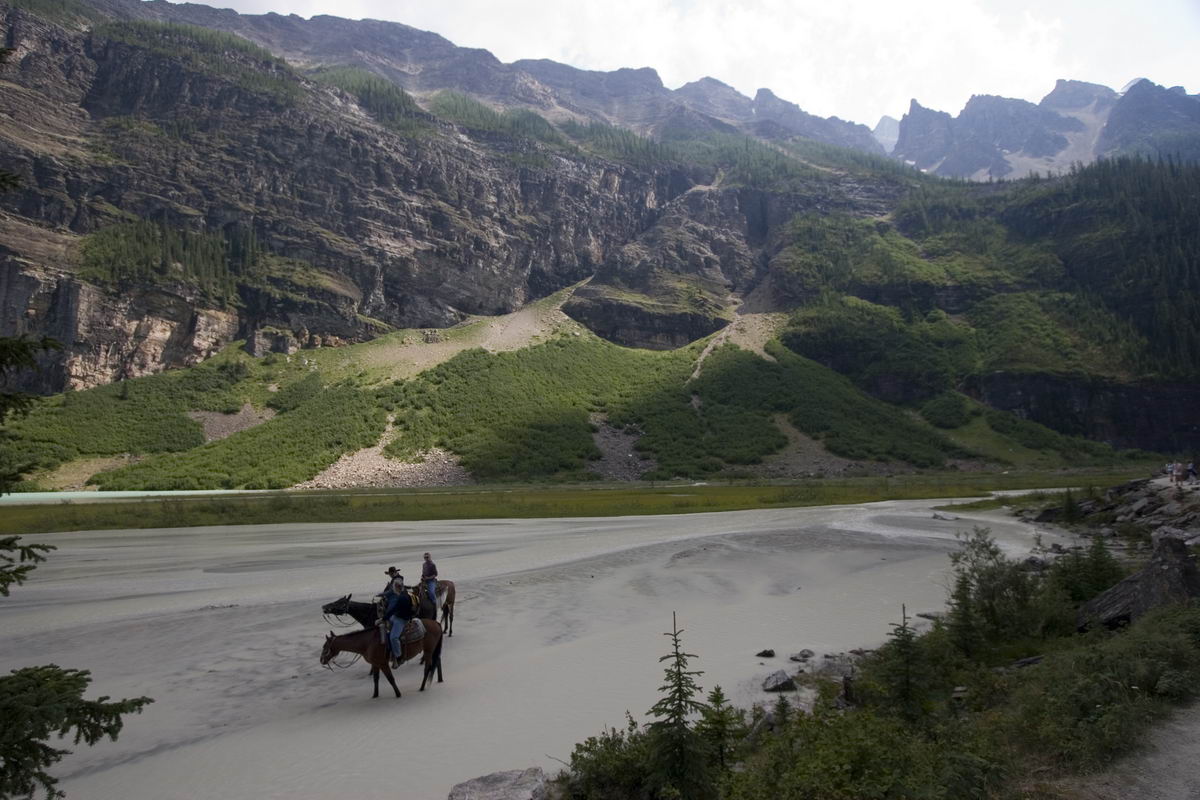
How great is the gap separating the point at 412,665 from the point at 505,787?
7664 mm

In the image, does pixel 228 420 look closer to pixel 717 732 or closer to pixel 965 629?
pixel 965 629

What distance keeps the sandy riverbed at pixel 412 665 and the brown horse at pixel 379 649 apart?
19.3 inches

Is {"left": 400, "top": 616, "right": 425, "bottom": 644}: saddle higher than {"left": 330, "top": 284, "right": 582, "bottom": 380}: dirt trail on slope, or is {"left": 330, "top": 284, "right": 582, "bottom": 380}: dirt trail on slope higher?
{"left": 330, "top": 284, "right": 582, "bottom": 380}: dirt trail on slope

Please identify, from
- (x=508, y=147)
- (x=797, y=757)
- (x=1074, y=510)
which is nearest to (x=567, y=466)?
(x=1074, y=510)

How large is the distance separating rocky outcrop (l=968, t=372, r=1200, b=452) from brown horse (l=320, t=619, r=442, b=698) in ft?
444

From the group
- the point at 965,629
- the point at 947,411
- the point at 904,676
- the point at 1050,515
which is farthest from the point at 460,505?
the point at 947,411

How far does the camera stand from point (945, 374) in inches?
5094

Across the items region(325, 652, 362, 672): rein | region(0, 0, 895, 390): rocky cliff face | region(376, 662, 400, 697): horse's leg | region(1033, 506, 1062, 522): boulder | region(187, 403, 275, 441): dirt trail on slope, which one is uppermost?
region(0, 0, 895, 390): rocky cliff face

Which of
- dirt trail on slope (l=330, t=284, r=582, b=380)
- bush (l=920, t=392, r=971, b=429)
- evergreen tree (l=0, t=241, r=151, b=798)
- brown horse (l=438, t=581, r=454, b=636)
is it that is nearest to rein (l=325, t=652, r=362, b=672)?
brown horse (l=438, t=581, r=454, b=636)

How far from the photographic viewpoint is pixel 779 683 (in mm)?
12367

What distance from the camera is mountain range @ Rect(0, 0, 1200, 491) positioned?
384 feet

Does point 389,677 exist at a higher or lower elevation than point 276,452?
lower

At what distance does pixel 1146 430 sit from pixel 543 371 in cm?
11659

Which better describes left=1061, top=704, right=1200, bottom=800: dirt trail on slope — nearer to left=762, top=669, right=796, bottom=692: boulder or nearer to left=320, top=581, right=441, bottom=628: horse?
left=762, top=669, right=796, bottom=692: boulder
